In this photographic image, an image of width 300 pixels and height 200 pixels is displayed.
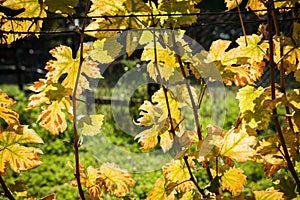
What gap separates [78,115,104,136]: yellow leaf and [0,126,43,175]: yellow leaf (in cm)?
16

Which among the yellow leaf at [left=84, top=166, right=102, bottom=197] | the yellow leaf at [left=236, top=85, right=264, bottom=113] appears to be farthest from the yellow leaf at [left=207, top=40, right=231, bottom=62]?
the yellow leaf at [left=84, top=166, right=102, bottom=197]

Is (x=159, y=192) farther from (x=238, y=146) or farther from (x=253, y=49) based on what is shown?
(x=253, y=49)

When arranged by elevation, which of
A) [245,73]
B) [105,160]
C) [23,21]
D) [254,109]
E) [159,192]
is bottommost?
[105,160]

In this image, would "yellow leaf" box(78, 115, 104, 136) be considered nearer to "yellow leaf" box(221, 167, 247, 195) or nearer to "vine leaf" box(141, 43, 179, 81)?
"vine leaf" box(141, 43, 179, 81)

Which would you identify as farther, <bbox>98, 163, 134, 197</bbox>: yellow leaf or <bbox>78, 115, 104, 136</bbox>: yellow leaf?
<bbox>98, 163, 134, 197</bbox>: yellow leaf

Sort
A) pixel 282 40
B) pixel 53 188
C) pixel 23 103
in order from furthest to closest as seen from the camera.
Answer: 1. pixel 23 103
2. pixel 53 188
3. pixel 282 40

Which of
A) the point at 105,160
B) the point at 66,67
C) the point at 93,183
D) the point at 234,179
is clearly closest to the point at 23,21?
the point at 66,67

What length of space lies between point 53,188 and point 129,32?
2.61 metres

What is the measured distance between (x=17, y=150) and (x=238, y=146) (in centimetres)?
64

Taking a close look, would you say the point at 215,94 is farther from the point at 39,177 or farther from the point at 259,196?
the point at 259,196

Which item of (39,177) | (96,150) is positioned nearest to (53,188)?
(39,177)

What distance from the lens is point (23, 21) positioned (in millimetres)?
1674

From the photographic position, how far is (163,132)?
5.70 ft

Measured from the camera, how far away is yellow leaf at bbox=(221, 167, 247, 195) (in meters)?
1.67
